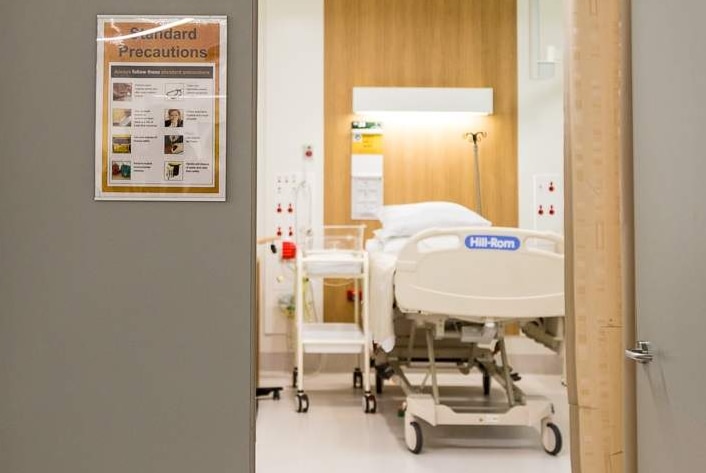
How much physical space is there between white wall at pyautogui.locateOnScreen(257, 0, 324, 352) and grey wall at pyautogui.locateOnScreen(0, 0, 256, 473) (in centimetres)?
395

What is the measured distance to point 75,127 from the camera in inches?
63.6

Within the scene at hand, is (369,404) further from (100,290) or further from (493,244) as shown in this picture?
(100,290)

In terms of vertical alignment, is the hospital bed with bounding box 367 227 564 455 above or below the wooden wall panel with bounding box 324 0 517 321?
below

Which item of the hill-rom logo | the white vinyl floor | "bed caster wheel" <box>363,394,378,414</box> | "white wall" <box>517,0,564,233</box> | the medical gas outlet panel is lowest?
the white vinyl floor

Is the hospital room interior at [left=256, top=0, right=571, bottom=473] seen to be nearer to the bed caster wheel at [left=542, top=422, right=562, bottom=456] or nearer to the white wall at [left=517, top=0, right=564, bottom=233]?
the white wall at [left=517, top=0, right=564, bottom=233]

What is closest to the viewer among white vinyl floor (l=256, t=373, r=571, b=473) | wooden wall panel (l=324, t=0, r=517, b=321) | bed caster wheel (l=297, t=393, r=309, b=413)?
white vinyl floor (l=256, t=373, r=571, b=473)

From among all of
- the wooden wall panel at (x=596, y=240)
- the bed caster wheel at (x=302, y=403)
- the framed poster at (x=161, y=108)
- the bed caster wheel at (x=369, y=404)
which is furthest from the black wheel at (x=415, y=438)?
the framed poster at (x=161, y=108)

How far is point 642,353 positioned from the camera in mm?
1637

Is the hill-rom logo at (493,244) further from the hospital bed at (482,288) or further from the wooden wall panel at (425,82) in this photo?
the wooden wall panel at (425,82)

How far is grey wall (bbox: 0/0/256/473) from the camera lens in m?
1.60

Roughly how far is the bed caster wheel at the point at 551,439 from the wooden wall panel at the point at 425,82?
242 centimetres

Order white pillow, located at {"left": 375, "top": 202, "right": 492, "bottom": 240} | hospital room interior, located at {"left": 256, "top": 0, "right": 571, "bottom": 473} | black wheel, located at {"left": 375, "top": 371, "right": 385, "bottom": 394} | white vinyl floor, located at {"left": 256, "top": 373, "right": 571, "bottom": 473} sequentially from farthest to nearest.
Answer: hospital room interior, located at {"left": 256, "top": 0, "right": 571, "bottom": 473} → black wheel, located at {"left": 375, "top": 371, "right": 385, "bottom": 394} → white pillow, located at {"left": 375, "top": 202, "right": 492, "bottom": 240} → white vinyl floor, located at {"left": 256, "top": 373, "right": 571, "bottom": 473}

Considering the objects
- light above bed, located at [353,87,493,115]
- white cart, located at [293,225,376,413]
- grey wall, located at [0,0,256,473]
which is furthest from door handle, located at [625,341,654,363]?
light above bed, located at [353,87,493,115]

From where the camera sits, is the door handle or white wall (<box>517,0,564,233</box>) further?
white wall (<box>517,0,564,233</box>)
